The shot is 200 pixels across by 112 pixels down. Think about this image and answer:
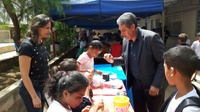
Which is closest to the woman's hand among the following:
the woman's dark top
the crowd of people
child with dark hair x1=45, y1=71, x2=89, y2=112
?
the crowd of people

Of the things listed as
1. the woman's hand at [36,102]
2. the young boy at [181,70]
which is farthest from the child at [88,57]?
the young boy at [181,70]

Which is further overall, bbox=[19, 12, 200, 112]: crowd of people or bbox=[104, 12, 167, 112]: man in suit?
bbox=[104, 12, 167, 112]: man in suit

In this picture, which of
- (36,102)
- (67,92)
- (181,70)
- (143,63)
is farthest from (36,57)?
(181,70)

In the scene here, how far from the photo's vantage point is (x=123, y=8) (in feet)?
14.3

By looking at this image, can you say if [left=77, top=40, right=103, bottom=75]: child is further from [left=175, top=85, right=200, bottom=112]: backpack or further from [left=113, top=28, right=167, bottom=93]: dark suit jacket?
[left=175, top=85, right=200, bottom=112]: backpack

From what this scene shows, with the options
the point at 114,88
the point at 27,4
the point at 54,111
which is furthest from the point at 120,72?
the point at 54,111

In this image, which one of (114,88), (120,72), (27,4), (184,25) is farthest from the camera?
(184,25)

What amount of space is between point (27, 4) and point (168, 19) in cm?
958

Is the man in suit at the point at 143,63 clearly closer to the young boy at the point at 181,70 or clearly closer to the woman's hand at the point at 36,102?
the young boy at the point at 181,70

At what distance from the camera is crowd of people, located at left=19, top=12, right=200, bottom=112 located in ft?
3.85

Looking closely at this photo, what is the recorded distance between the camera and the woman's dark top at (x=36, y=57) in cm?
172

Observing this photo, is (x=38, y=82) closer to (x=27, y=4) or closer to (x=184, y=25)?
(x=27, y=4)

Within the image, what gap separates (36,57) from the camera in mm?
1796

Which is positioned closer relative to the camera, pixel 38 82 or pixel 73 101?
pixel 73 101
